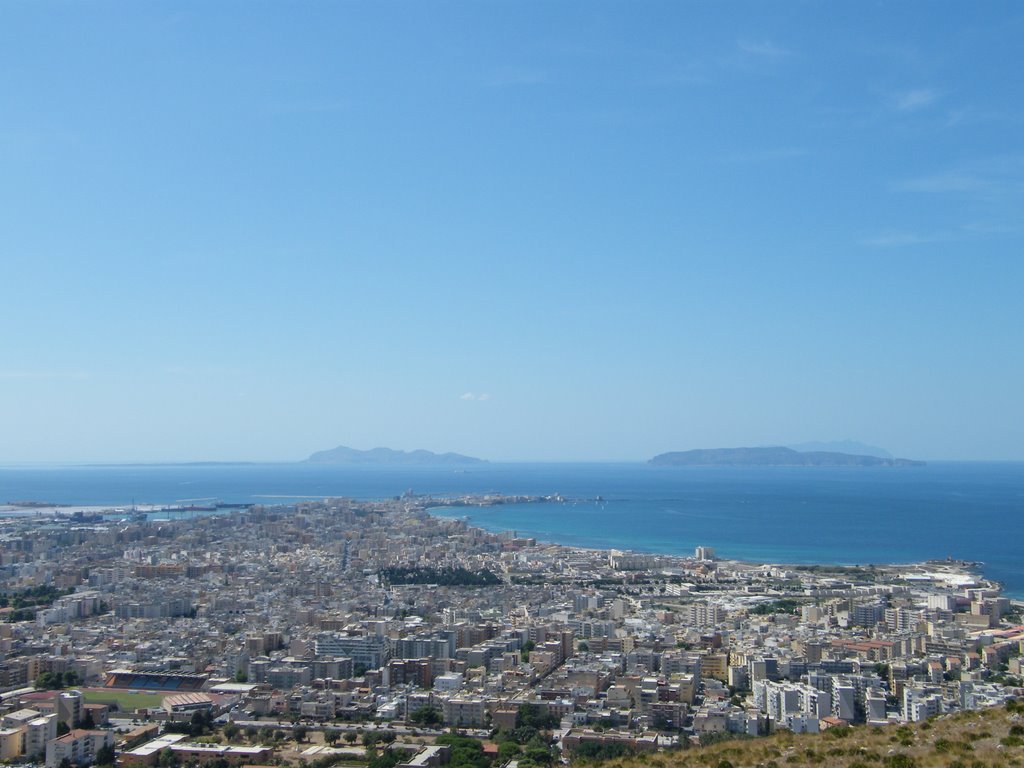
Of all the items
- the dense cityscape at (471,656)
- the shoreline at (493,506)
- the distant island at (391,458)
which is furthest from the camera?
the distant island at (391,458)

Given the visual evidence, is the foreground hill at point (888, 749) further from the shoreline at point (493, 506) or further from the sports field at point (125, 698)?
the shoreline at point (493, 506)

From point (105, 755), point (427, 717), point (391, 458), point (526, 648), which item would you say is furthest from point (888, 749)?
point (391, 458)

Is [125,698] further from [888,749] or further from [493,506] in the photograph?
[493,506]

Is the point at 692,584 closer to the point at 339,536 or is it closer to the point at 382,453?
the point at 339,536

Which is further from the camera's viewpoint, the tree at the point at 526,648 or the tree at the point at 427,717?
the tree at the point at 526,648

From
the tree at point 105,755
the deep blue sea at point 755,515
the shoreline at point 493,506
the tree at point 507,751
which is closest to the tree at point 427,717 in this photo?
the tree at point 507,751

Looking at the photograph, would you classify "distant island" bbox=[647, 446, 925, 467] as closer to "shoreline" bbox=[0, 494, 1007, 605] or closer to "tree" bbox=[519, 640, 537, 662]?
"shoreline" bbox=[0, 494, 1007, 605]

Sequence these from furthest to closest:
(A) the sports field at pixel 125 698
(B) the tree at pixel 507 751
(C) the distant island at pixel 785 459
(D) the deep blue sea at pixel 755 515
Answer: (C) the distant island at pixel 785 459 → (D) the deep blue sea at pixel 755 515 → (A) the sports field at pixel 125 698 → (B) the tree at pixel 507 751
